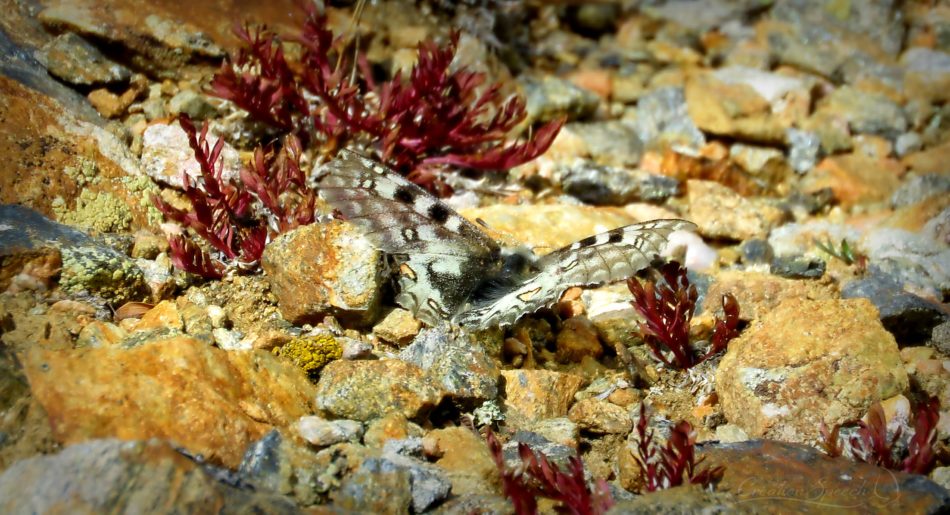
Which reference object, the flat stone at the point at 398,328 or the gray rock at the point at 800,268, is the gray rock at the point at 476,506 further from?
the gray rock at the point at 800,268

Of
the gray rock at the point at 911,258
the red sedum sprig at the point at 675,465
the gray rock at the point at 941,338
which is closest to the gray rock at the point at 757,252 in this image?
the gray rock at the point at 911,258

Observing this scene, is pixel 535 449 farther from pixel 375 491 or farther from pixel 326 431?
pixel 326 431

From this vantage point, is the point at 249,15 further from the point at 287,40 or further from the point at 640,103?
the point at 640,103

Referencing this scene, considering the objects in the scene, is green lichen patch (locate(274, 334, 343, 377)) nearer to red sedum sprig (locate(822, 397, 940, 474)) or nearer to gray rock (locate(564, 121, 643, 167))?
red sedum sprig (locate(822, 397, 940, 474))

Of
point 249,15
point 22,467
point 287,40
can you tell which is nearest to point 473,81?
point 287,40

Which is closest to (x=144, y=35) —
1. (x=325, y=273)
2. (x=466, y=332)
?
(x=325, y=273)

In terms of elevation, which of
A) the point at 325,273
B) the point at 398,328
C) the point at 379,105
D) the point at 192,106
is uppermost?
the point at 192,106
